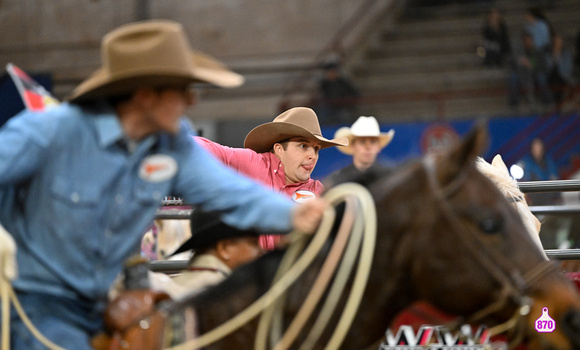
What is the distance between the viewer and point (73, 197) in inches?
92.1

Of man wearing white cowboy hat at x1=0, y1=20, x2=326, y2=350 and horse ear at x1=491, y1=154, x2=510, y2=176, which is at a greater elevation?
man wearing white cowboy hat at x1=0, y1=20, x2=326, y2=350

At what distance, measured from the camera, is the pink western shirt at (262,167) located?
4.67 meters

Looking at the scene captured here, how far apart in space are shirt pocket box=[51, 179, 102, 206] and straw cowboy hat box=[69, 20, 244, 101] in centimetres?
30

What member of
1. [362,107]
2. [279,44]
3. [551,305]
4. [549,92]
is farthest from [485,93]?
[551,305]

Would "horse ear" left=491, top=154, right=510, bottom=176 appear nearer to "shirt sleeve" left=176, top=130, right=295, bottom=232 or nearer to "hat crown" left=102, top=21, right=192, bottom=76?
"shirt sleeve" left=176, top=130, right=295, bottom=232

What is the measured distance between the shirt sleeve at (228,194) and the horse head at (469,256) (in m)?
0.36

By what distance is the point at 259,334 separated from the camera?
96.1 inches

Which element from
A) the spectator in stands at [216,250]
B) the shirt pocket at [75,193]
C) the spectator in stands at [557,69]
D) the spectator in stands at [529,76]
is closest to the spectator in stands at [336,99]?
the spectator in stands at [529,76]

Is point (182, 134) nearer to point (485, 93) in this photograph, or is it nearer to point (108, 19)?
point (485, 93)

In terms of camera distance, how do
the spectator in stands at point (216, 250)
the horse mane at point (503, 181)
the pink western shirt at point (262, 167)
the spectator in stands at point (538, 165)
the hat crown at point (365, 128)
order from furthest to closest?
the spectator in stands at point (538, 165), the hat crown at point (365, 128), the horse mane at point (503, 181), the pink western shirt at point (262, 167), the spectator in stands at point (216, 250)

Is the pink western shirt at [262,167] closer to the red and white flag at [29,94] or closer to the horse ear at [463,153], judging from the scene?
the red and white flag at [29,94]

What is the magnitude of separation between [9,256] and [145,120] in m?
0.59

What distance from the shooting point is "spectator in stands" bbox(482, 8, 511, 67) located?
13.7m

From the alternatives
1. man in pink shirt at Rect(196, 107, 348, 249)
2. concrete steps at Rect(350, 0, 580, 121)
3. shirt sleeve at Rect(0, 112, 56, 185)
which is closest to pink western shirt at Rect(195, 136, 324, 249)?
man in pink shirt at Rect(196, 107, 348, 249)
